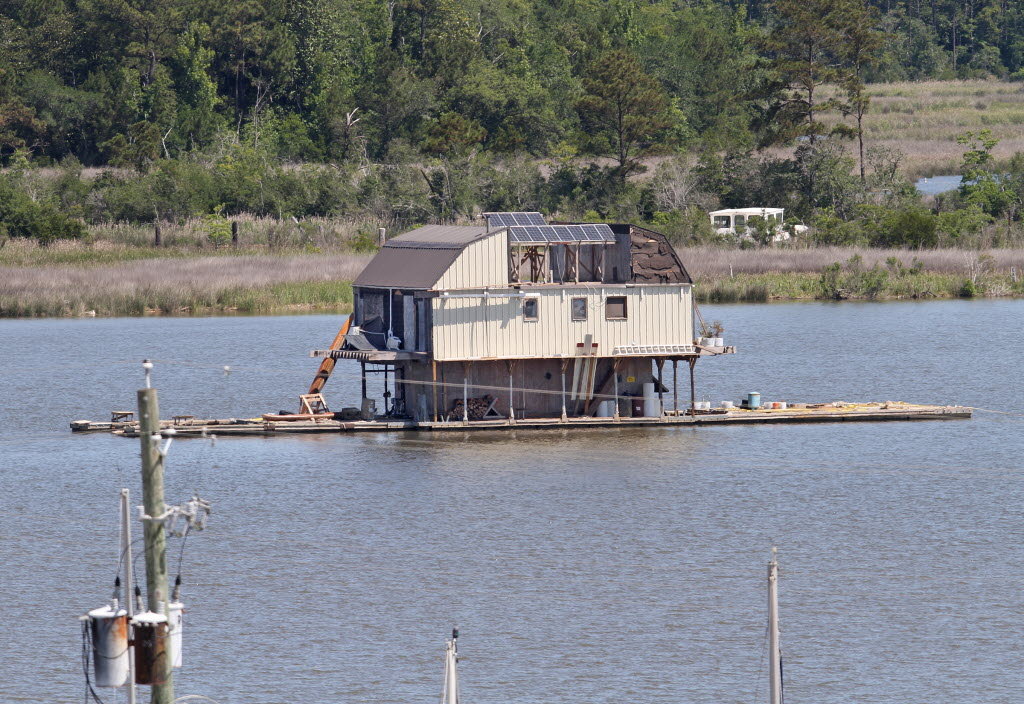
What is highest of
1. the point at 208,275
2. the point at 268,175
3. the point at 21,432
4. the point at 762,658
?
the point at 268,175

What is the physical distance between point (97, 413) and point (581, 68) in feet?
323

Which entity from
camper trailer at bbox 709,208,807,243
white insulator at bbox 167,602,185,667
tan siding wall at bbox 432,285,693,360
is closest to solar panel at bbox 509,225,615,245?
tan siding wall at bbox 432,285,693,360

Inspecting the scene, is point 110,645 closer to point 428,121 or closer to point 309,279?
point 309,279

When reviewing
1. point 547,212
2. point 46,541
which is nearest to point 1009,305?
point 547,212

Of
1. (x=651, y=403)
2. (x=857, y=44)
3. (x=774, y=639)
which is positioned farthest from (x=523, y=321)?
(x=857, y=44)

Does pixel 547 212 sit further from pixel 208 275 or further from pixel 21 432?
pixel 21 432

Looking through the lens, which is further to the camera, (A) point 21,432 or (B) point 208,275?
(B) point 208,275

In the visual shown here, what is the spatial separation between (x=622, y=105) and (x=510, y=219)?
74.4 metres

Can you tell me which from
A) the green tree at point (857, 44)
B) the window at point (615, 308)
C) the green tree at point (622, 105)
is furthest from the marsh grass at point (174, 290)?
the green tree at point (857, 44)

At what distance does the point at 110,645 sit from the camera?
26.3 metres

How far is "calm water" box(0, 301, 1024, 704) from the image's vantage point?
3784 centimetres

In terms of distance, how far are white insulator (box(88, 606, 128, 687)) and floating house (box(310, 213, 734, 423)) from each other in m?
35.2

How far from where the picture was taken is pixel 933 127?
164500 mm

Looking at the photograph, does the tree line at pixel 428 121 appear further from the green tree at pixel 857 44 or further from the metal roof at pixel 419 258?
the metal roof at pixel 419 258
